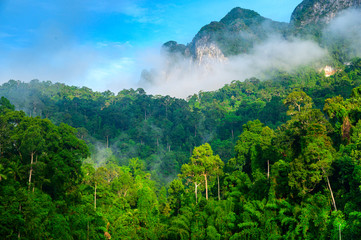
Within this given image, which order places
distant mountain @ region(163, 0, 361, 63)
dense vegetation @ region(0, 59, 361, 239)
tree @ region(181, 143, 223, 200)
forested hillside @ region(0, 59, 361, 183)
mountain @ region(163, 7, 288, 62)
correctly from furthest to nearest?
1. mountain @ region(163, 7, 288, 62)
2. distant mountain @ region(163, 0, 361, 63)
3. forested hillside @ region(0, 59, 361, 183)
4. tree @ region(181, 143, 223, 200)
5. dense vegetation @ region(0, 59, 361, 239)

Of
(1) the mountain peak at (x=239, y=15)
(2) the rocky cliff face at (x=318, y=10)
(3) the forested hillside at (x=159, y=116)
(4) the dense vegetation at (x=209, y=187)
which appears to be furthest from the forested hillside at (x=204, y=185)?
(1) the mountain peak at (x=239, y=15)

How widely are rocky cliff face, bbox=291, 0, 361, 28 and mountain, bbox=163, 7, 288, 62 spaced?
10274mm

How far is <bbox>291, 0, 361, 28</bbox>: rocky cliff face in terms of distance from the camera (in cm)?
11144

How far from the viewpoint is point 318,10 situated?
120 m

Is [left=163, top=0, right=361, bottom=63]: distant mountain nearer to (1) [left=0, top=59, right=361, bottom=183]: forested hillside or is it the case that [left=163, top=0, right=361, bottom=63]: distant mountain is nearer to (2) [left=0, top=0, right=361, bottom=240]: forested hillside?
(1) [left=0, top=59, right=361, bottom=183]: forested hillside

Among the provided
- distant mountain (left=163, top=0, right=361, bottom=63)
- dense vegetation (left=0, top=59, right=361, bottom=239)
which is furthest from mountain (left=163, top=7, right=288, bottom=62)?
dense vegetation (left=0, top=59, right=361, bottom=239)

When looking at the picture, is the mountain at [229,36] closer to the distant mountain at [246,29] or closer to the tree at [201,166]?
the distant mountain at [246,29]

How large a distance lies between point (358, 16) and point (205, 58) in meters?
55.9

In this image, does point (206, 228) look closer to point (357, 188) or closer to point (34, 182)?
point (357, 188)

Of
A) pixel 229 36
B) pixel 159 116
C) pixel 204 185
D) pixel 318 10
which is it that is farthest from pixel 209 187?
pixel 229 36

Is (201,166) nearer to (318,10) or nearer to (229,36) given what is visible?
(318,10)

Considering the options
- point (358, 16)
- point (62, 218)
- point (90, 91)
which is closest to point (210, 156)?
point (62, 218)

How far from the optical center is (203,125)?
7531 cm

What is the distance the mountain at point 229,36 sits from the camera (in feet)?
465
